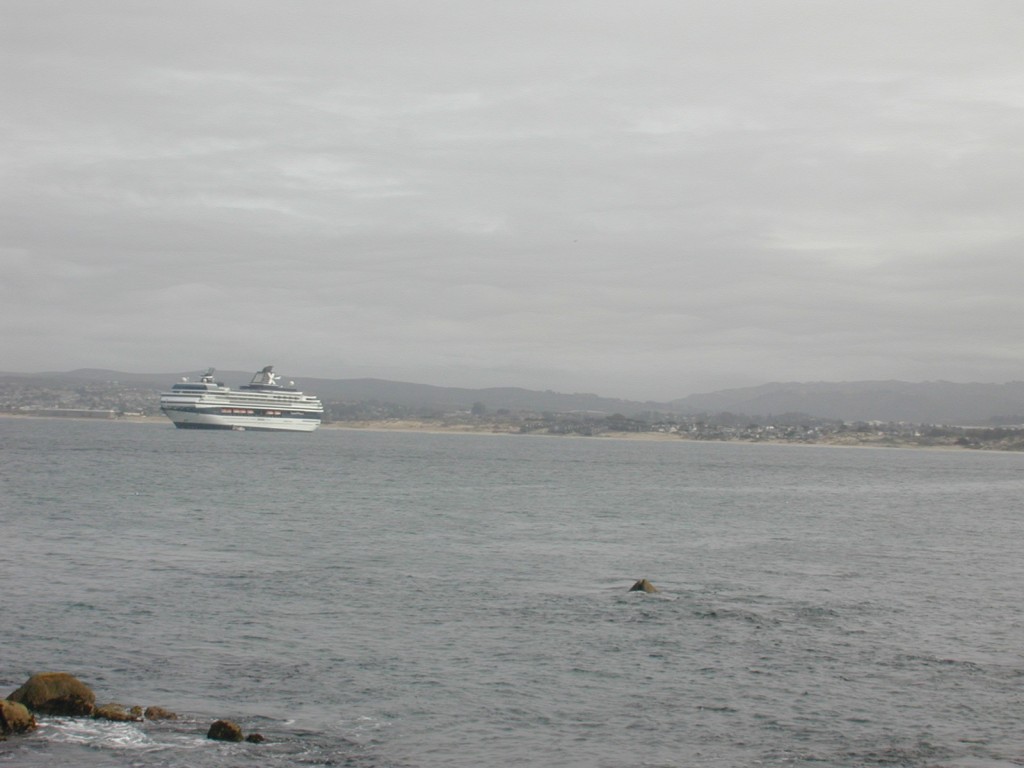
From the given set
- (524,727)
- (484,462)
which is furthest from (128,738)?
(484,462)

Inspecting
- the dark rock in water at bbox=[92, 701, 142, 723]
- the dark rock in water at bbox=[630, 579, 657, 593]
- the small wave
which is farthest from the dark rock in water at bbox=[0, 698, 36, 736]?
the dark rock in water at bbox=[630, 579, 657, 593]

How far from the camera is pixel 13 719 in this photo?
59.4ft

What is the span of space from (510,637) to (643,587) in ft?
26.5

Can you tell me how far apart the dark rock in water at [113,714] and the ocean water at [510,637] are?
12.9 inches

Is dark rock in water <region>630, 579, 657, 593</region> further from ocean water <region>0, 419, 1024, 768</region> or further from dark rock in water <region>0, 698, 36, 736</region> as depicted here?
dark rock in water <region>0, 698, 36, 736</region>

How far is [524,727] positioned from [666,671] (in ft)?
16.6

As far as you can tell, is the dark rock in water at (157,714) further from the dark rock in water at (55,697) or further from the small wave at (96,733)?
the dark rock in water at (55,697)

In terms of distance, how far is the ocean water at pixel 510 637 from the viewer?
18859mm

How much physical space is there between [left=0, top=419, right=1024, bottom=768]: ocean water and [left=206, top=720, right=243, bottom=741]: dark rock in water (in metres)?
0.28

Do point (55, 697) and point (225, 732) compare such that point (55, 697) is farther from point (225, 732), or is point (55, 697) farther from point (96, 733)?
point (225, 732)

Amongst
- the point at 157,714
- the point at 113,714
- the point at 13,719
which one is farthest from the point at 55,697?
the point at 157,714

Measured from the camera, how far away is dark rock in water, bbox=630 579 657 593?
111 feet

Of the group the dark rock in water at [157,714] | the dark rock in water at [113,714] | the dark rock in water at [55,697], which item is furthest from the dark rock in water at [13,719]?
the dark rock in water at [157,714]

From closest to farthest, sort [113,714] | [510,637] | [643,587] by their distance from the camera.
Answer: [113,714] < [510,637] < [643,587]
